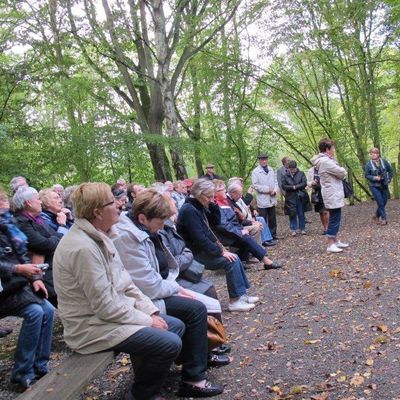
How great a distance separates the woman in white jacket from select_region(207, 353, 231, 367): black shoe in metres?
4.28

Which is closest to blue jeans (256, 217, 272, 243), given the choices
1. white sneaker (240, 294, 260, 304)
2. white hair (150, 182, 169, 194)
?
white hair (150, 182, 169, 194)

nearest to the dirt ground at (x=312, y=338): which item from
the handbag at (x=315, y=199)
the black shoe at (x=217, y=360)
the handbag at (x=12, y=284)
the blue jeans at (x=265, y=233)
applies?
the black shoe at (x=217, y=360)

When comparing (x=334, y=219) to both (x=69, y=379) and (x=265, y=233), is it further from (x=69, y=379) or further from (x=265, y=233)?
(x=69, y=379)

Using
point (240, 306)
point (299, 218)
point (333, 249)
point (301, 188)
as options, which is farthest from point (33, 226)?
point (299, 218)

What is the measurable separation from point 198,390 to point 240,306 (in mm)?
2178

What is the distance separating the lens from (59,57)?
12750 mm

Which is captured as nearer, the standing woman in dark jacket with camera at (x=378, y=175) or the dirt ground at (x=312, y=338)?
the dirt ground at (x=312, y=338)

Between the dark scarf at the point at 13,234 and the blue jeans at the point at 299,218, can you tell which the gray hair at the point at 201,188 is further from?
the blue jeans at the point at 299,218

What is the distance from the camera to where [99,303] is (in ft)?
9.56

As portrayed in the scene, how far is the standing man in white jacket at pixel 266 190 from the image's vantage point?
33.8ft

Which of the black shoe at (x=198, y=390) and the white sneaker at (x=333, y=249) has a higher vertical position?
the white sneaker at (x=333, y=249)

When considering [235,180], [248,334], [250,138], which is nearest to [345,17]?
[250,138]

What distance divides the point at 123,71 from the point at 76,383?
12905 millimetres

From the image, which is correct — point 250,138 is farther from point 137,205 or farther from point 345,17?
point 137,205
